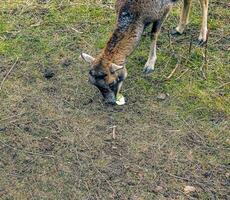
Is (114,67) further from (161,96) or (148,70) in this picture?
(148,70)

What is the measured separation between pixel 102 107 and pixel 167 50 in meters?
1.57

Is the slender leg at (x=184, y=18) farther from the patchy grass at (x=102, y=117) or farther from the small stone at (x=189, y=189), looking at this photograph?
the small stone at (x=189, y=189)

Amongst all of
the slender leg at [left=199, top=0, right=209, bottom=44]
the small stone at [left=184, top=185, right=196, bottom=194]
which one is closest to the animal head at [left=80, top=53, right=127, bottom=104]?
the small stone at [left=184, top=185, right=196, bottom=194]

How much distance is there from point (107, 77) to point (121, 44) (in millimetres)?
492

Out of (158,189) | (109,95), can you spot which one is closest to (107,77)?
(109,95)

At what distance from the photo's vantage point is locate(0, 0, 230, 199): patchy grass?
546 centimetres

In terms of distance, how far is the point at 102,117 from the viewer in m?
6.34

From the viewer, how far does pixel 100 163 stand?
568cm

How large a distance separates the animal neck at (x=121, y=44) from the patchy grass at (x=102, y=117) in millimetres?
618

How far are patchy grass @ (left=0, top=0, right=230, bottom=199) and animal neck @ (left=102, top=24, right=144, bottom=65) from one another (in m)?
0.62

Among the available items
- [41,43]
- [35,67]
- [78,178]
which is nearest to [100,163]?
[78,178]

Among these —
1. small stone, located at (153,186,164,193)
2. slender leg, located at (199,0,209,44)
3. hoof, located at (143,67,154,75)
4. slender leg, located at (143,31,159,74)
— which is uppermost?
slender leg, located at (199,0,209,44)

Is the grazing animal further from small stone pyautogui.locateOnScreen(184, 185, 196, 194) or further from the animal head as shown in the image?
small stone pyautogui.locateOnScreen(184, 185, 196, 194)

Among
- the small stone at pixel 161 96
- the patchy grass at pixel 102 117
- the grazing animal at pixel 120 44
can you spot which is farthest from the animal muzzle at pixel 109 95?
the small stone at pixel 161 96
